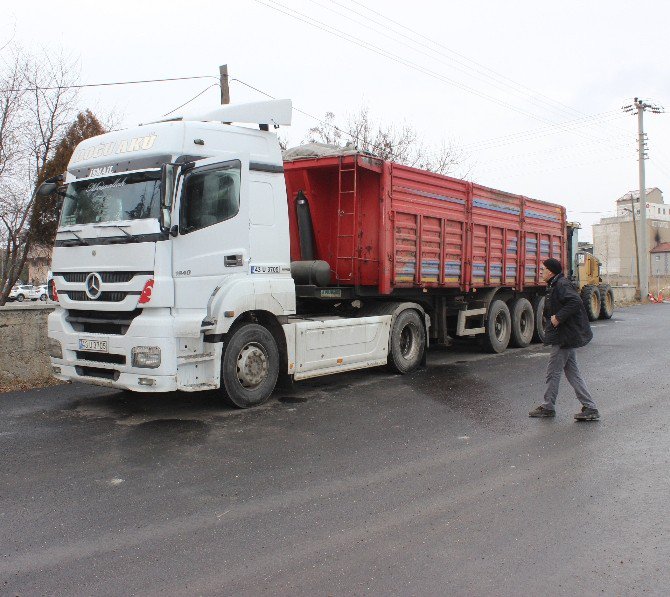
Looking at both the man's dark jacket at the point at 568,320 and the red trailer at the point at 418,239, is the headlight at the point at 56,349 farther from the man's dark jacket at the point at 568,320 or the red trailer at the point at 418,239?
the man's dark jacket at the point at 568,320

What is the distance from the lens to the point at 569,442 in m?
6.19

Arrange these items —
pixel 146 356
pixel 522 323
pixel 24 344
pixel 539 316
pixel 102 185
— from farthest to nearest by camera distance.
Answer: pixel 539 316 → pixel 522 323 → pixel 24 344 → pixel 102 185 → pixel 146 356

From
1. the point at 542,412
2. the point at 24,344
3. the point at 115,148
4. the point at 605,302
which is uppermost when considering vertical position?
the point at 115,148

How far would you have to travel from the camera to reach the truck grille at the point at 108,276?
6.87 m

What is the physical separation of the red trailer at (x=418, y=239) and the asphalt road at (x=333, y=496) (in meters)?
2.37

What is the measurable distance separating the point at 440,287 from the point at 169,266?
5.65 m

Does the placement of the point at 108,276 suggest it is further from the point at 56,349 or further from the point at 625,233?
the point at 625,233

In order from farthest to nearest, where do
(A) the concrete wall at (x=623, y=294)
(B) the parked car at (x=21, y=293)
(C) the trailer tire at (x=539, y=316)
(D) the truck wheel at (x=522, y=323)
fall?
(B) the parked car at (x=21, y=293)
(A) the concrete wall at (x=623, y=294)
(C) the trailer tire at (x=539, y=316)
(D) the truck wheel at (x=522, y=323)

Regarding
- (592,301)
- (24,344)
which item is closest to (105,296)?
(24,344)

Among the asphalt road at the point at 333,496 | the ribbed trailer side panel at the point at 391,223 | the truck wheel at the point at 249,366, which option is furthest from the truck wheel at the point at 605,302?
the truck wheel at the point at 249,366

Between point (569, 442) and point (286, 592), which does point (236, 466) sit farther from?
point (569, 442)

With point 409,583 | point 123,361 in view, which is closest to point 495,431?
point 409,583

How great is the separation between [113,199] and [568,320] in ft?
17.2

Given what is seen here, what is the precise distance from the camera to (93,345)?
7160 mm
